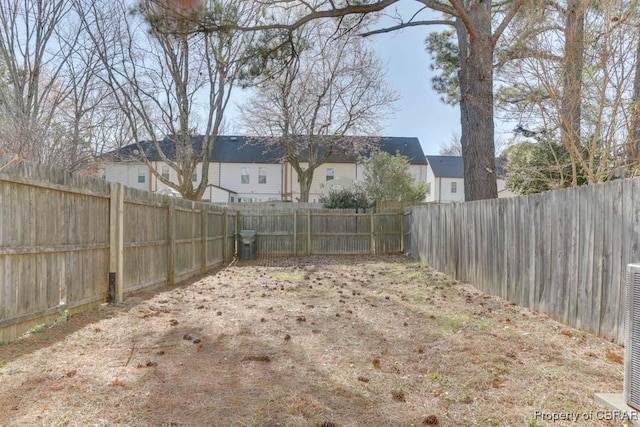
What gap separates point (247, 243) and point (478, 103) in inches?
303

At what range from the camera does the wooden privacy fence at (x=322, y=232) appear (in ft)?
45.0

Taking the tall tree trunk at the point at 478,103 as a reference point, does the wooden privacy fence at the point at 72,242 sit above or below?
below

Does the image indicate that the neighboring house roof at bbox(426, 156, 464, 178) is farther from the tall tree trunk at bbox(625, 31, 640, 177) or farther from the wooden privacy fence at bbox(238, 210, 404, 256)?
the tall tree trunk at bbox(625, 31, 640, 177)

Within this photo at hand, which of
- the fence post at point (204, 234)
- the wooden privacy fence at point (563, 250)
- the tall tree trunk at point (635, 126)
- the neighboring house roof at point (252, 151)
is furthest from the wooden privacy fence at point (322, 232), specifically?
the neighboring house roof at point (252, 151)

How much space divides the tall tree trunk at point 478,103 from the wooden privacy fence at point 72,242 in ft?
20.0

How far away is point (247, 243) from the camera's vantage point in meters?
13.1

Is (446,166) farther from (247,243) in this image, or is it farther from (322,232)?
(247,243)

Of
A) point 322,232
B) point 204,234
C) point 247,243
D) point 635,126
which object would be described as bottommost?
point 247,243

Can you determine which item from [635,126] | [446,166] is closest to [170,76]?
[635,126]

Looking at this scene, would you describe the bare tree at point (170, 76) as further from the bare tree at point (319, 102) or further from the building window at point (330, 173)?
the building window at point (330, 173)

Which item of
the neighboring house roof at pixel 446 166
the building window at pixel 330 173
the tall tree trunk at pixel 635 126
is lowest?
the tall tree trunk at pixel 635 126

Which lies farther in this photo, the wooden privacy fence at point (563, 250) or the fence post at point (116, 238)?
the fence post at point (116, 238)

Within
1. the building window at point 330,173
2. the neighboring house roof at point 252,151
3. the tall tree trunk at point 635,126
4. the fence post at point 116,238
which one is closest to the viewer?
the fence post at point 116,238

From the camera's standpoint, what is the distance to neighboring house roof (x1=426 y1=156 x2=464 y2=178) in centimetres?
3388
